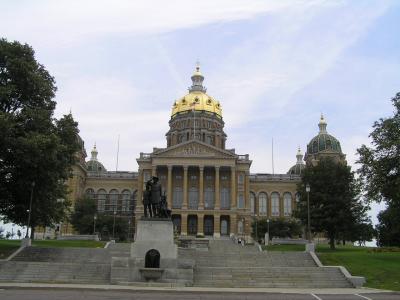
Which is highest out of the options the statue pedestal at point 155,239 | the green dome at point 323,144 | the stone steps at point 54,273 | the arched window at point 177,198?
the green dome at point 323,144

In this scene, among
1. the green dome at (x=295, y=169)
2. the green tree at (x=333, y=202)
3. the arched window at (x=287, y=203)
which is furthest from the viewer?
the green dome at (x=295, y=169)

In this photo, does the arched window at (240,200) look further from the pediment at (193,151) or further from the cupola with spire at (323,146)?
the cupola with spire at (323,146)

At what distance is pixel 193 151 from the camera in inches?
3669

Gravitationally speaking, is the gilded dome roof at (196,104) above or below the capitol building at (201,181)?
above

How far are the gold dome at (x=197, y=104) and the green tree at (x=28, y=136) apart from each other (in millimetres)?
72206

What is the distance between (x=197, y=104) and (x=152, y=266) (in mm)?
85999

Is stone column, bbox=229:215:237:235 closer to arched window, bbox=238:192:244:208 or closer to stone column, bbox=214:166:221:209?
stone column, bbox=214:166:221:209

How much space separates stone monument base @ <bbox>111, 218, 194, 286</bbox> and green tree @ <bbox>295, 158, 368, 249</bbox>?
29193mm

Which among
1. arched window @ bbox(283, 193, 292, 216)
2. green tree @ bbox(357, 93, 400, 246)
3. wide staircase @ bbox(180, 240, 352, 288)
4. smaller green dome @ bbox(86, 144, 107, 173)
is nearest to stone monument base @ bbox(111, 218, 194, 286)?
wide staircase @ bbox(180, 240, 352, 288)

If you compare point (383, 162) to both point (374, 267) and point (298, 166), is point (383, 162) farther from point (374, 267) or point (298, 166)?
point (298, 166)

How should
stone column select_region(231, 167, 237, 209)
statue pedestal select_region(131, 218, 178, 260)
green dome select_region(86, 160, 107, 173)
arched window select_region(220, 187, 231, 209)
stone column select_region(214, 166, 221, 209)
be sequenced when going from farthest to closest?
green dome select_region(86, 160, 107, 173)
arched window select_region(220, 187, 231, 209)
stone column select_region(231, 167, 237, 209)
stone column select_region(214, 166, 221, 209)
statue pedestal select_region(131, 218, 178, 260)

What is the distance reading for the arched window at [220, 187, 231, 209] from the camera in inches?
3696

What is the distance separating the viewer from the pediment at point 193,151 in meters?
92.9

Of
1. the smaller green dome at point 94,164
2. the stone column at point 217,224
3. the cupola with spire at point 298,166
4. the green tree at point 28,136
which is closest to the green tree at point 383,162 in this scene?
the green tree at point 28,136
